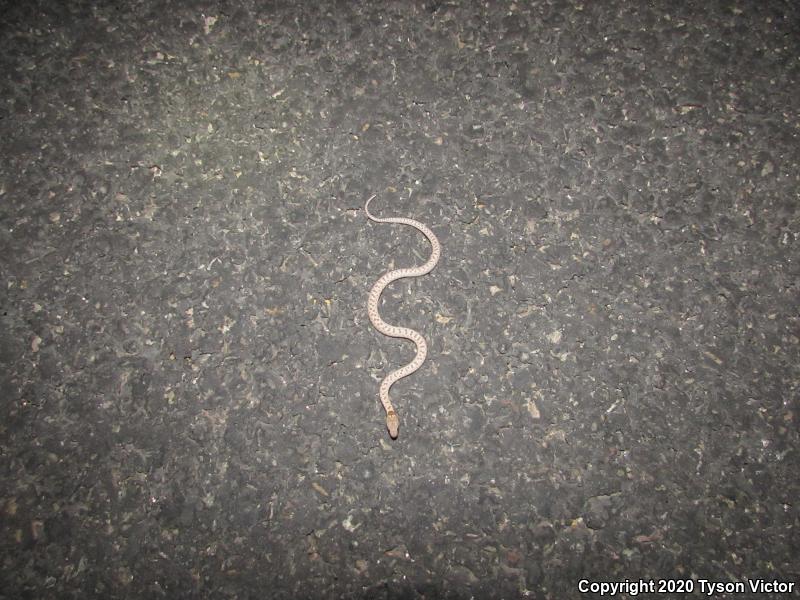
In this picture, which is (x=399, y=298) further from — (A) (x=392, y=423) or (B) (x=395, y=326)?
(A) (x=392, y=423)

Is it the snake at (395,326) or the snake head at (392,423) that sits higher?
the snake at (395,326)

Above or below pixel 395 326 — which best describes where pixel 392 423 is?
below

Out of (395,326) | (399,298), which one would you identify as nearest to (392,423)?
(395,326)

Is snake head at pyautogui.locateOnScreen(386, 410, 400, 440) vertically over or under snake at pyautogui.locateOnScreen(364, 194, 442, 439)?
under
